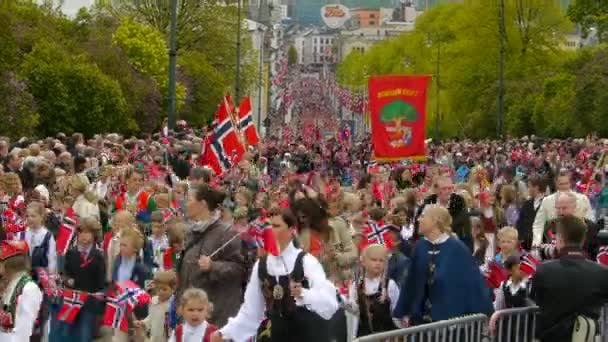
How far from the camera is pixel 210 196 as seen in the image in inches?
442

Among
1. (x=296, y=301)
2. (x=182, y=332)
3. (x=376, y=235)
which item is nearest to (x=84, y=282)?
(x=376, y=235)

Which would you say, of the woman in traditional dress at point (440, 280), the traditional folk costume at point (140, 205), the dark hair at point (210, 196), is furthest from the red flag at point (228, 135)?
the woman in traditional dress at point (440, 280)

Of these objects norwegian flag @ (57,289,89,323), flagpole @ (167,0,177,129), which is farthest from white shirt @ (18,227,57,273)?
flagpole @ (167,0,177,129)

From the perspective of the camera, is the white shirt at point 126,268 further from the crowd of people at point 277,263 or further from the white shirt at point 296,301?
the white shirt at point 296,301

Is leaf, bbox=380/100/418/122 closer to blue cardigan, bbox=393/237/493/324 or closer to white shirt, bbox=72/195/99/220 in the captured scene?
white shirt, bbox=72/195/99/220

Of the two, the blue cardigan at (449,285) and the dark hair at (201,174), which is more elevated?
the dark hair at (201,174)

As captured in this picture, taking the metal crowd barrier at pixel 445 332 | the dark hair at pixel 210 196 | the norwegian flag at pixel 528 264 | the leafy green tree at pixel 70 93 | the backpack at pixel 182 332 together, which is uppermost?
the leafy green tree at pixel 70 93

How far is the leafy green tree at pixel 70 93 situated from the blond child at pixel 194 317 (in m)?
34.8

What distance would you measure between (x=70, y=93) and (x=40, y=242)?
32174mm

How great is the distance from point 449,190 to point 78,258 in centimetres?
356

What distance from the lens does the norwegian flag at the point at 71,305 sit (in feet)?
43.8

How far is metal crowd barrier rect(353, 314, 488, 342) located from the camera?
369 inches

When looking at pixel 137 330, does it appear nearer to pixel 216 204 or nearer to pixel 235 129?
pixel 216 204

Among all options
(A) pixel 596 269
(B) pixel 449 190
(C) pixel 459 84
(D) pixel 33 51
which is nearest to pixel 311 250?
(A) pixel 596 269
